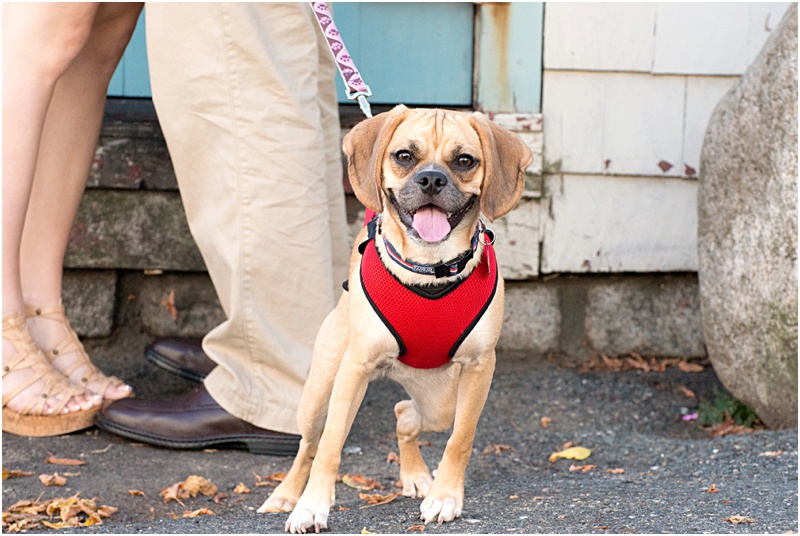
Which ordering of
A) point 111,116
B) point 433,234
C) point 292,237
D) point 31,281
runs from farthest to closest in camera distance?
point 111,116, point 31,281, point 292,237, point 433,234

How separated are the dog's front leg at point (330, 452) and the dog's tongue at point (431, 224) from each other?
40cm

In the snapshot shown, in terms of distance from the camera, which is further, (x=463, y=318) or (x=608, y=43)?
(x=608, y=43)

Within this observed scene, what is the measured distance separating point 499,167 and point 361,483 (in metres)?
1.36

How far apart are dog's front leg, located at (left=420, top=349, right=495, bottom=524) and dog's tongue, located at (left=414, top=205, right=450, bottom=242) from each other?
1.33 ft

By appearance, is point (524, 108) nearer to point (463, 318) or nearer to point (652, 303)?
point (652, 303)

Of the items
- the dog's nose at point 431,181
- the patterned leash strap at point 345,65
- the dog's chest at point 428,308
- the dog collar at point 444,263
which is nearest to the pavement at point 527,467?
the dog's chest at point 428,308

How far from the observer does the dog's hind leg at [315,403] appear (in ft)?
9.23

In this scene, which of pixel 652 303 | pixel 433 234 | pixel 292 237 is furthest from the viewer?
pixel 652 303

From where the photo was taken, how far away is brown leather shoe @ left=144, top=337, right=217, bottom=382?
3.99 m

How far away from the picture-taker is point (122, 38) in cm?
370

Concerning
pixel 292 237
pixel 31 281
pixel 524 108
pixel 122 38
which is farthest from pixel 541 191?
pixel 31 281

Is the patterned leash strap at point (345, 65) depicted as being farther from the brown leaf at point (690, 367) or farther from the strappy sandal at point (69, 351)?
the brown leaf at point (690, 367)

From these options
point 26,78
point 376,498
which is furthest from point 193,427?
point 26,78

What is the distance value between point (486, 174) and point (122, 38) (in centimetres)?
188
